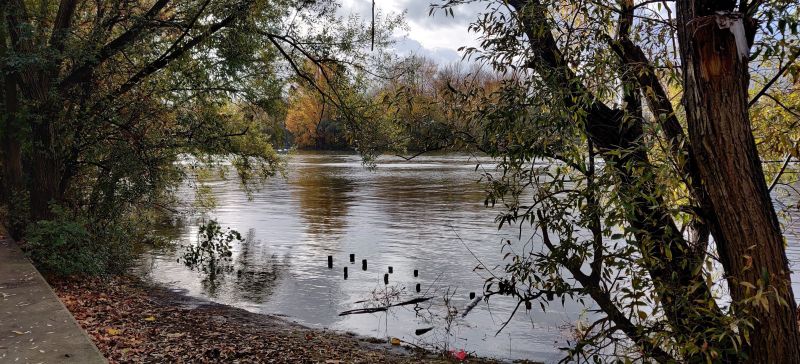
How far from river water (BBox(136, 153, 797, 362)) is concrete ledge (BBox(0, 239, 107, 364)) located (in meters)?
4.53

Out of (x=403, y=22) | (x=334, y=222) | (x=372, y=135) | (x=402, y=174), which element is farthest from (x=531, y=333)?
(x=402, y=174)

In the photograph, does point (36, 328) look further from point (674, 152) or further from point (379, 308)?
point (379, 308)

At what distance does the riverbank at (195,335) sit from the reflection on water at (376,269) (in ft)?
3.72

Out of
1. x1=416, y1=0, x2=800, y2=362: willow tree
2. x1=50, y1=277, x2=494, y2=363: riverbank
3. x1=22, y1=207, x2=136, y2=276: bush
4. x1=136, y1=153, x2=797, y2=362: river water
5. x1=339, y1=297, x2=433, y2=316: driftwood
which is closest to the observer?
x1=416, y1=0, x2=800, y2=362: willow tree

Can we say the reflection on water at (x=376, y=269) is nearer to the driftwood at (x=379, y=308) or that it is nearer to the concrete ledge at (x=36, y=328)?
the driftwood at (x=379, y=308)

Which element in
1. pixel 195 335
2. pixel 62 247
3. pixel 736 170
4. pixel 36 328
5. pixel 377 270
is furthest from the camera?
pixel 377 270

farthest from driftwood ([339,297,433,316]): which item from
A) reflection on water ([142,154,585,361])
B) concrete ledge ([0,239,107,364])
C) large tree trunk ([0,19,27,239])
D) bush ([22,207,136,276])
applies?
large tree trunk ([0,19,27,239])

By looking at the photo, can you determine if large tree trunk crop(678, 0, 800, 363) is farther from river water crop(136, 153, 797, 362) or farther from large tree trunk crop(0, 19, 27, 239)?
large tree trunk crop(0, 19, 27, 239)

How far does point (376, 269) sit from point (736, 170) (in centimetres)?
1344

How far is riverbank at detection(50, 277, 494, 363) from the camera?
784 centimetres

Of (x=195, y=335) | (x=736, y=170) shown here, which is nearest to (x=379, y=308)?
(x=195, y=335)

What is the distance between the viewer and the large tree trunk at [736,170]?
430 centimetres

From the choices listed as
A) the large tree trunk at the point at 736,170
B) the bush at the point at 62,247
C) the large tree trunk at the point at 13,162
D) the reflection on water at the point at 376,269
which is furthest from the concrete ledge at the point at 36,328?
the reflection on water at the point at 376,269

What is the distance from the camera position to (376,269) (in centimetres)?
1722
